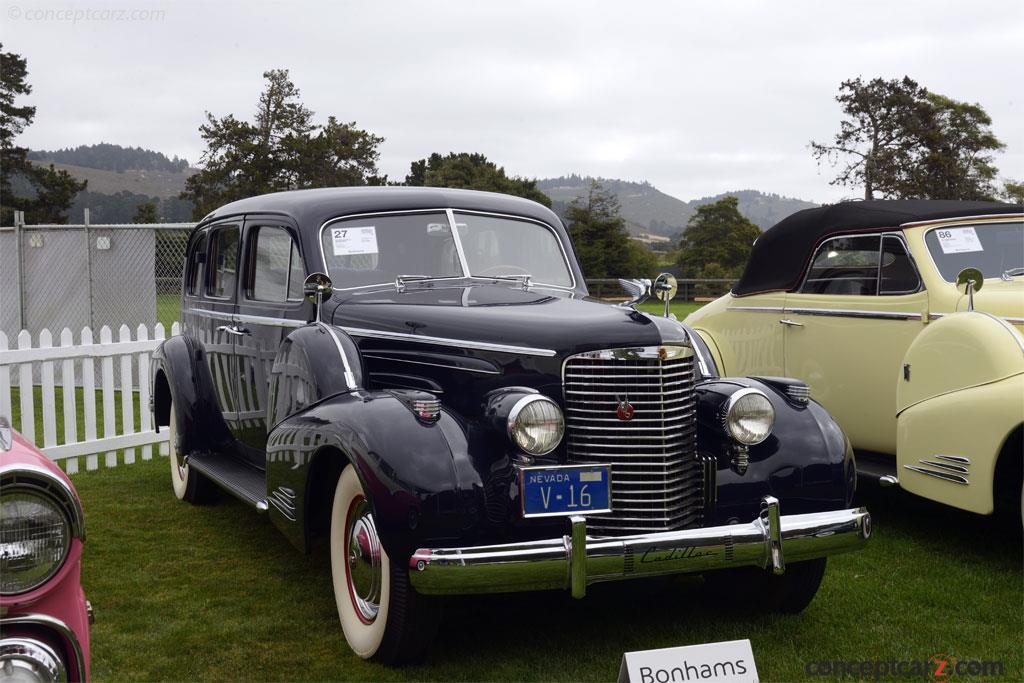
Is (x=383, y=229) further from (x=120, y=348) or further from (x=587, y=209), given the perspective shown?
(x=587, y=209)

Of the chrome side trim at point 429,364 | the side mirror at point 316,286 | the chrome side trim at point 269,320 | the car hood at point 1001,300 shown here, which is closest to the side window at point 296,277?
the chrome side trim at point 269,320

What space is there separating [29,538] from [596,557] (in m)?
1.92

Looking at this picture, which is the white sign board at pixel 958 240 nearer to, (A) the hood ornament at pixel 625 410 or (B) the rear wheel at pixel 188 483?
(A) the hood ornament at pixel 625 410

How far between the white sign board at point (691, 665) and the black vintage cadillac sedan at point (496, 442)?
19.5 inches

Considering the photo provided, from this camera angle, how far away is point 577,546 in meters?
3.42

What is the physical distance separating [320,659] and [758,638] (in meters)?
1.88

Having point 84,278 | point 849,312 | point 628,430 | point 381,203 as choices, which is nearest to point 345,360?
point 381,203

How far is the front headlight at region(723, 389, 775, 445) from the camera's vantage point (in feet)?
13.1

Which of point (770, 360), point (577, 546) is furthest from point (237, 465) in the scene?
point (770, 360)

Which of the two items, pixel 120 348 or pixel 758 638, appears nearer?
pixel 758 638

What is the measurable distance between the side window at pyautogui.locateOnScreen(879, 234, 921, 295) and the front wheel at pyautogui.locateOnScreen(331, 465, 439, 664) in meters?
3.94

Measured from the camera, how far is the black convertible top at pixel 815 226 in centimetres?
634

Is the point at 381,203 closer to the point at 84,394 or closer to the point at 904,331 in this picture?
the point at 904,331

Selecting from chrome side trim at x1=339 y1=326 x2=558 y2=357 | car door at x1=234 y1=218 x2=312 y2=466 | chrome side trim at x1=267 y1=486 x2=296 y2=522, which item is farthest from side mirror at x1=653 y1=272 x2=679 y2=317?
chrome side trim at x1=267 y1=486 x2=296 y2=522
